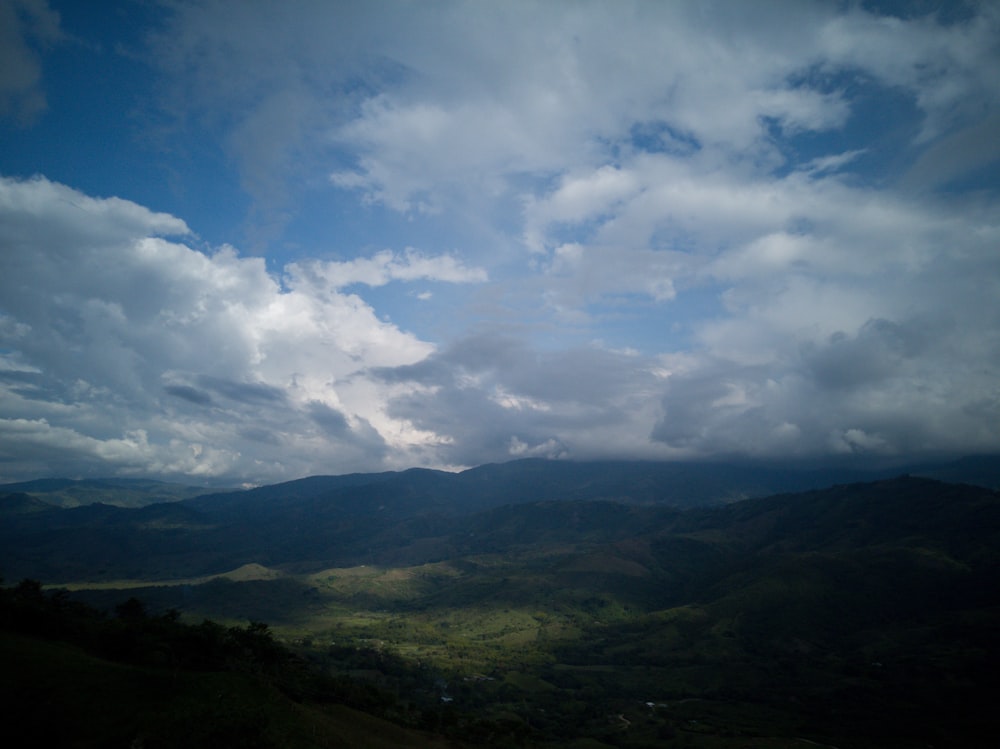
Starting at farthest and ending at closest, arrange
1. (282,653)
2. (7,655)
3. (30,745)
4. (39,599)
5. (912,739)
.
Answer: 1. (912,739)
2. (282,653)
3. (39,599)
4. (7,655)
5. (30,745)

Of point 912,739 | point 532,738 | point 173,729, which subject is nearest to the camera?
point 173,729

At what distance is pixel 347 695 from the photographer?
109 meters

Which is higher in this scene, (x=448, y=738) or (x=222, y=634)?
(x=222, y=634)

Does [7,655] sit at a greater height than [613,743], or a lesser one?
greater

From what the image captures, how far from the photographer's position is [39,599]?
92.8m

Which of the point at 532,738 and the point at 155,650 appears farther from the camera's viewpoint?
the point at 532,738

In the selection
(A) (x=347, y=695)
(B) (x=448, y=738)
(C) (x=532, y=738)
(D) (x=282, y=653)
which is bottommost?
(C) (x=532, y=738)

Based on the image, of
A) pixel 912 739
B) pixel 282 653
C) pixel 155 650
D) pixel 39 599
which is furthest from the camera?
pixel 912 739

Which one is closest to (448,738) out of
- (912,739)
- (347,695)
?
(347,695)

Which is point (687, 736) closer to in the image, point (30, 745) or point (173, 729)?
point (173, 729)

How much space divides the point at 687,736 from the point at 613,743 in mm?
28005

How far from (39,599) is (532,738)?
11633cm

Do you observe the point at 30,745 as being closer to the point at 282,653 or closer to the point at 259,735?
the point at 259,735

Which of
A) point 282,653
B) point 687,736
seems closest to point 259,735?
→ point 282,653
